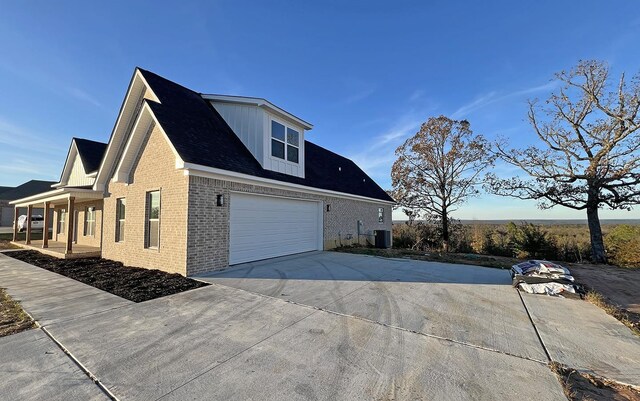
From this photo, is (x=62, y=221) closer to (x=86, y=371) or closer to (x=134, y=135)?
(x=134, y=135)

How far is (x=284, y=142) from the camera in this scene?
11539mm

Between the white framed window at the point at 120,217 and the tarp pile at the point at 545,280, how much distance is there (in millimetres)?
12764

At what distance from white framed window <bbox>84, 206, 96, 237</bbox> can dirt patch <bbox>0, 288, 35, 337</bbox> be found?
1039cm

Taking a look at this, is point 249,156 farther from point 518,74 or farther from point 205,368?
point 518,74

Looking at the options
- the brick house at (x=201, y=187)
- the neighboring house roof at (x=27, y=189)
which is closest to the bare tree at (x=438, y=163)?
the brick house at (x=201, y=187)

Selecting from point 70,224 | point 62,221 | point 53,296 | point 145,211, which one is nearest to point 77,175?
point 62,221

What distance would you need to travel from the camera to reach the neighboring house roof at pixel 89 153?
15.1 metres

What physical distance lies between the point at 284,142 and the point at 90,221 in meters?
12.0

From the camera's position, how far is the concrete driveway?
2717 millimetres

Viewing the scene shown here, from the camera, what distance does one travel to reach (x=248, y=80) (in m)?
12.7

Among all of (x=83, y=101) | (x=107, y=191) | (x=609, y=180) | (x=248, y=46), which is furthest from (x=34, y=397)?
(x=609, y=180)

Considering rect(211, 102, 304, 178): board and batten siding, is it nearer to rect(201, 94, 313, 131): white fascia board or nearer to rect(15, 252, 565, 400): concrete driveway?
rect(201, 94, 313, 131): white fascia board

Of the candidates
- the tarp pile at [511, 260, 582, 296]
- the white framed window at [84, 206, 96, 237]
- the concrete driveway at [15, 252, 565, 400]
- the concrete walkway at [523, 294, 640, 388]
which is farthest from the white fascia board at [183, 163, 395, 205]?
the white framed window at [84, 206, 96, 237]

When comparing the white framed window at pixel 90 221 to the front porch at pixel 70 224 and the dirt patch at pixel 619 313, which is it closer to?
the front porch at pixel 70 224
